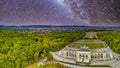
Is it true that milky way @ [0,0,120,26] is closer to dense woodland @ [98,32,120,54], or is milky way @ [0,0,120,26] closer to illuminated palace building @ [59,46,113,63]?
dense woodland @ [98,32,120,54]

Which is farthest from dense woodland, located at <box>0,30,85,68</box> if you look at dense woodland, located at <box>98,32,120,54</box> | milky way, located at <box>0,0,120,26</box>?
dense woodland, located at <box>98,32,120,54</box>

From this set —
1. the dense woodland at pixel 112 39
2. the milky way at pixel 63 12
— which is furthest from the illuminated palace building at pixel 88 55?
the milky way at pixel 63 12

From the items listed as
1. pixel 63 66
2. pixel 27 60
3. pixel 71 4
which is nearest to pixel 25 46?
pixel 27 60

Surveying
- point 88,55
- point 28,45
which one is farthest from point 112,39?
point 28,45

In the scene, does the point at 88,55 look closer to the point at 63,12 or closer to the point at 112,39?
the point at 112,39

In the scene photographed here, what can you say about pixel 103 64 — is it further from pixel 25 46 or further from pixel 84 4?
pixel 25 46
